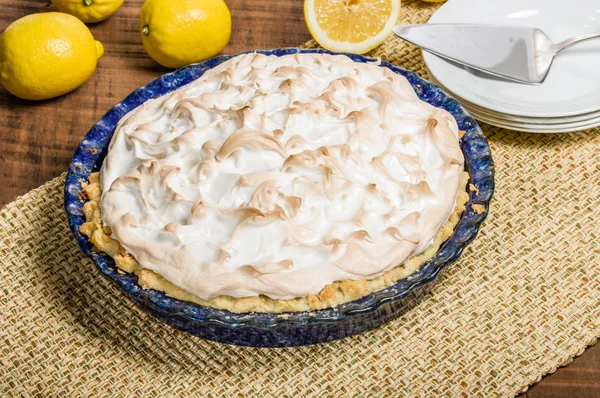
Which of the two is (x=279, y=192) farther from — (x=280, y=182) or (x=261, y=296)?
(x=261, y=296)

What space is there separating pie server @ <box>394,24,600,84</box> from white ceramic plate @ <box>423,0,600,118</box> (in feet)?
0.14

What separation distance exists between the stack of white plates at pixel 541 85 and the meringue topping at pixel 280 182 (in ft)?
1.58

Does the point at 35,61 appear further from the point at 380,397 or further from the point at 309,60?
the point at 380,397

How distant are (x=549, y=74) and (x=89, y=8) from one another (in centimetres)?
225

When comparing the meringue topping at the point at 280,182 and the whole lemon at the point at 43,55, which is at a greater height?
the meringue topping at the point at 280,182

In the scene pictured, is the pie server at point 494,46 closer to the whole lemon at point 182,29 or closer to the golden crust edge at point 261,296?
the whole lemon at point 182,29

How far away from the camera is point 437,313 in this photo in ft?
9.25

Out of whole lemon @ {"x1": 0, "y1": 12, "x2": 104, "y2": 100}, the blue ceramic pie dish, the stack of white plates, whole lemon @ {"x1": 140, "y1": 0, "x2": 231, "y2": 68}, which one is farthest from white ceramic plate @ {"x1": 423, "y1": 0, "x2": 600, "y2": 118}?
whole lemon @ {"x1": 0, "y1": 12, "x2": 104, "y2": 100}

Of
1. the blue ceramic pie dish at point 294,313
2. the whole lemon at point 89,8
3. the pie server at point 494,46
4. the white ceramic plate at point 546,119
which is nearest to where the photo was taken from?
the blue ceramic pie dish at point 294,313

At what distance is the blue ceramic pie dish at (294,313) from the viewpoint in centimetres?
238

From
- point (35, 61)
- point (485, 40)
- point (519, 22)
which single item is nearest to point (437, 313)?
point (485, 40)

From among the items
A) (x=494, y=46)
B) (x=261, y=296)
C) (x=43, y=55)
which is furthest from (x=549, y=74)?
(x=43, y=55)

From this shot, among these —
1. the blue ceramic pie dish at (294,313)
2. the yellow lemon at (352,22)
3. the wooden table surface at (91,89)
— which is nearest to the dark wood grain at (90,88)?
the wooden table surface at (91,89)

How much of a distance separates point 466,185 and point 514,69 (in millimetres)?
852
